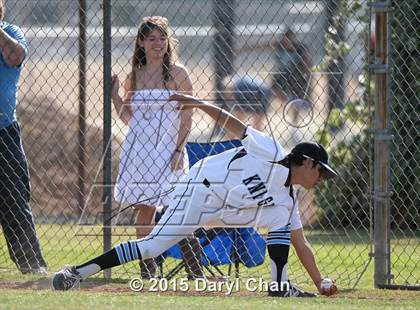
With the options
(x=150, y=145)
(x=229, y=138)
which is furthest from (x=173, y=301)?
(x=229, y=138)

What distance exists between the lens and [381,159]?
820cm

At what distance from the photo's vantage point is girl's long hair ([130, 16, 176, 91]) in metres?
8.70

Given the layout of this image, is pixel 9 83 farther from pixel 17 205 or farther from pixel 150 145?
pixel 150 145

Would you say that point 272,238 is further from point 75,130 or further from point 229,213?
point 75,130

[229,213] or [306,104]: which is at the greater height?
[306,104]

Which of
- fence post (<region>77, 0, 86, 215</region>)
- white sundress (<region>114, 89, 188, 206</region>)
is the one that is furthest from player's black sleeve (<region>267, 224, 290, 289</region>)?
fence post (<region>77, 0, 86, 215</region>)

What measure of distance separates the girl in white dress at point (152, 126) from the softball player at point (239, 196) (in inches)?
34.7

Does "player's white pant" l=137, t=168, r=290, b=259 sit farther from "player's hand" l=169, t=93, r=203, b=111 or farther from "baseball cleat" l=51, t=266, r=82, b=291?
"player's hand" l=169, t=93, r=203, b=111

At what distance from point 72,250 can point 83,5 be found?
83.0 inches

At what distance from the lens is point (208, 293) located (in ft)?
26.2

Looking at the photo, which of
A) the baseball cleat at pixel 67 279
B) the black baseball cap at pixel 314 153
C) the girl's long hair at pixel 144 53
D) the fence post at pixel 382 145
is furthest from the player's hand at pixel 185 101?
the baseball cleat at pixel 67 279

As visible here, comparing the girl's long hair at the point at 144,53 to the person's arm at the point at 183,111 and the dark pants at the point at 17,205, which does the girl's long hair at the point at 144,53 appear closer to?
the person's arm at the point at 183,111

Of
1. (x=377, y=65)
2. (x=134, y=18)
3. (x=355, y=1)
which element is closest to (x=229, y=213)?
(x=377, y=65)

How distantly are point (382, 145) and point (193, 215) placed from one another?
1.46m
